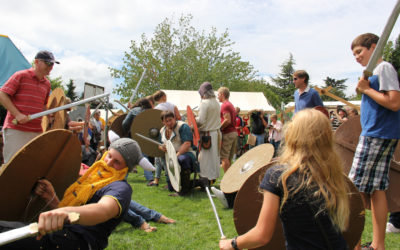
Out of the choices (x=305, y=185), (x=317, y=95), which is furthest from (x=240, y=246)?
(x=317, y=95)

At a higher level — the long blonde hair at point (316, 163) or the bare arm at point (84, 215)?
the long blonde hair at point (316, 163)

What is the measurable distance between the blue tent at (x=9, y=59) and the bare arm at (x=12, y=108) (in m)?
4.27

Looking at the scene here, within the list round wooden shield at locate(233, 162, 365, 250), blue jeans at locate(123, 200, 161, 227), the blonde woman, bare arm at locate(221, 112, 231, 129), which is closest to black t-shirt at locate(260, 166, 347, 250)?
the blonde woman

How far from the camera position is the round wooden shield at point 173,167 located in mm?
4403

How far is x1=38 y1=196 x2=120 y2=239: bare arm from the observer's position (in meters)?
1.07

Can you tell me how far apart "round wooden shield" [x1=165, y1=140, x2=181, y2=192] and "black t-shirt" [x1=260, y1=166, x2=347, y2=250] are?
10.2ft

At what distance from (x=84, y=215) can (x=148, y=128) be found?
431 centimetres

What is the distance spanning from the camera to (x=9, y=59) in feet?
21.9

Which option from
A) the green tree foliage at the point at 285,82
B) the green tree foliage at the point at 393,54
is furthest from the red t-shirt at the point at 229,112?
the green tree foliage at the point at 285,82

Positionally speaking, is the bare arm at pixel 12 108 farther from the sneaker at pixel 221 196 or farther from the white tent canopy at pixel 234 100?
the white tent canopy at pixel 234 100

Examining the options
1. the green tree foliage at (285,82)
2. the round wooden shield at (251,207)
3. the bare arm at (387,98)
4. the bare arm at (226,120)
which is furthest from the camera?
the green tree foliage at (285,82)

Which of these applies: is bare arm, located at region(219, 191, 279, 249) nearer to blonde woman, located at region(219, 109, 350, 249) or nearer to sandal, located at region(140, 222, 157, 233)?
blonde woman, located at region(219, 109, 350, 249)

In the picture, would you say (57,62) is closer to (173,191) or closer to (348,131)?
(173,191)

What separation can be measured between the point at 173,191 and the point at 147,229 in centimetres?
191
